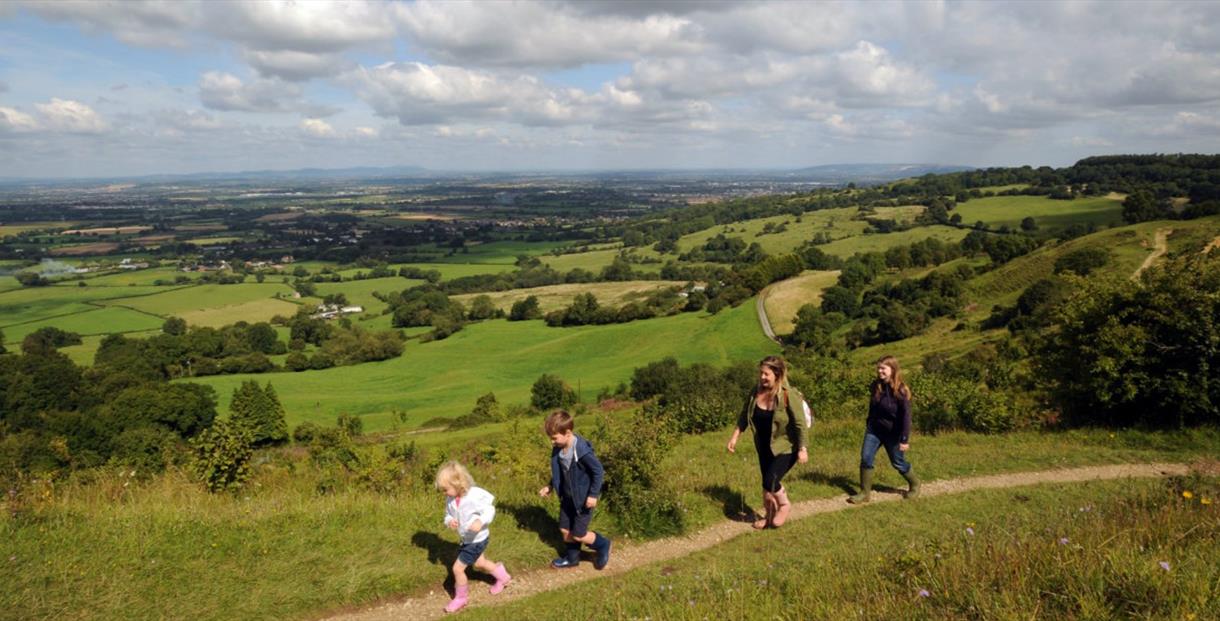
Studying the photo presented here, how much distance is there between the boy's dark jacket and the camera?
6.52 m

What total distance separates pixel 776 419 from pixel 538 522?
3421 millimetres

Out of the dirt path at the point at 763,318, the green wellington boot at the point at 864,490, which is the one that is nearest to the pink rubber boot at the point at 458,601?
the green wellington boot at the point at 864,490

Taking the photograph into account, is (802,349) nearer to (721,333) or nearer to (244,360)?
(721,333)

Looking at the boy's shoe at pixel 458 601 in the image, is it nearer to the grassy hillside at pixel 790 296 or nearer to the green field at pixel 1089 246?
the grassy hillside at pixel 790 296

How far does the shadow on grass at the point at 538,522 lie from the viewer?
25.0 ft

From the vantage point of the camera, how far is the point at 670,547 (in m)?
7.76

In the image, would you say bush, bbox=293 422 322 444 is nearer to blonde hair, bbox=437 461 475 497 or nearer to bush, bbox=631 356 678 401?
bush, bbox=631 356 678 401

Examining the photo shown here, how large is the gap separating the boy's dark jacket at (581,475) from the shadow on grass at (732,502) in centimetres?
287

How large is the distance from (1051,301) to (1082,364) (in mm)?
49321

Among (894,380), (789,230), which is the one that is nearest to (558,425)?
(894,380)

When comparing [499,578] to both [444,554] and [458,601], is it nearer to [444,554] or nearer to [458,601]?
[458,601]

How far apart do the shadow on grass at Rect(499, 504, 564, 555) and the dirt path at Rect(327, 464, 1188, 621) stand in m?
0.49

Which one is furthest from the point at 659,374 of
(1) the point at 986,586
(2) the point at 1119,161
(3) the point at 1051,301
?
(2) the point at 1119,161

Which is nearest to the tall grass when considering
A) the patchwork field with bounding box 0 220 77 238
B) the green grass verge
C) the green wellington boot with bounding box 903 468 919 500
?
the green grass verge
